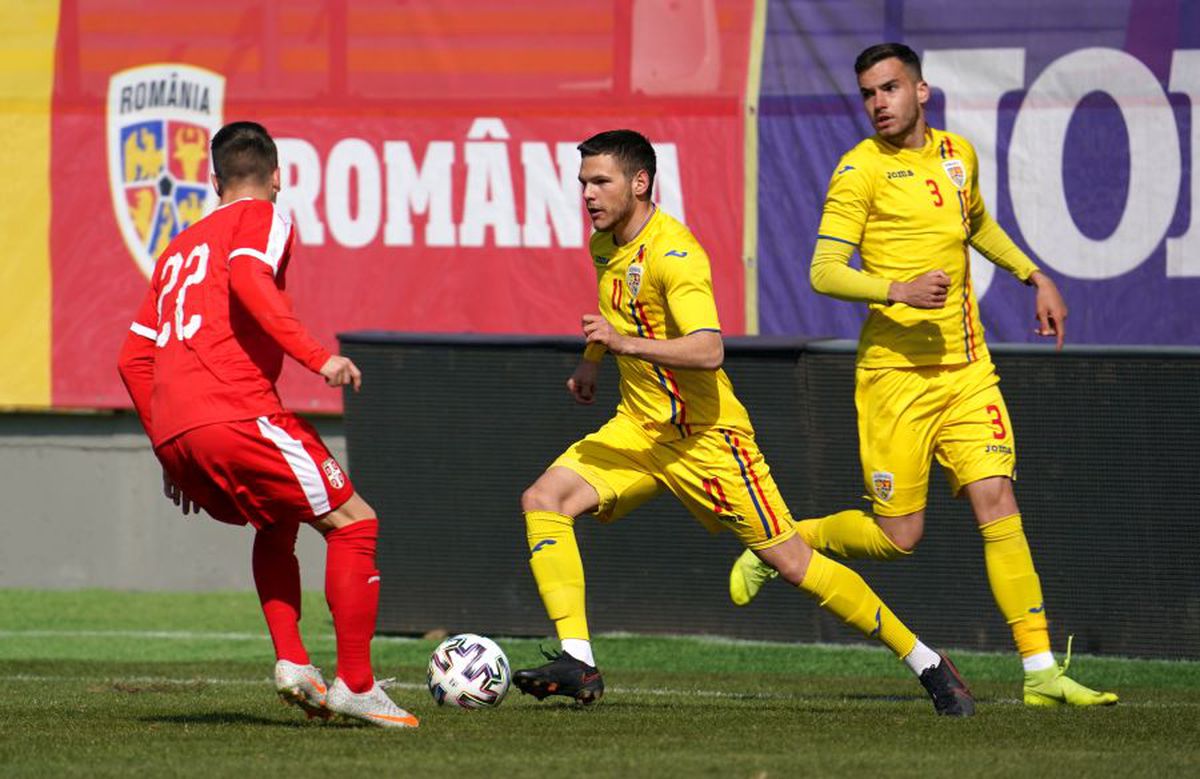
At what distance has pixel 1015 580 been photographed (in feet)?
28.1

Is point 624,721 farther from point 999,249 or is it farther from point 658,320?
point 999,249

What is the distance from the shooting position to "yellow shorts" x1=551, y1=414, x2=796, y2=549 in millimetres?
8078

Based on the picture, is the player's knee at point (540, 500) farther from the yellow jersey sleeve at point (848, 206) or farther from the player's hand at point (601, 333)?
the yellow jersey sleeve at point (848, 206)

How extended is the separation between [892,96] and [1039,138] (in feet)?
11.8

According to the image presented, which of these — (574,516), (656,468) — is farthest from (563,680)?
(656,468)

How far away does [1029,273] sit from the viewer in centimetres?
894

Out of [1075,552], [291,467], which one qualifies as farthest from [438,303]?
[291,467]

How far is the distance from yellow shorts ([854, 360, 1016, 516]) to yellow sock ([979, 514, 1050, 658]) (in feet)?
0.71

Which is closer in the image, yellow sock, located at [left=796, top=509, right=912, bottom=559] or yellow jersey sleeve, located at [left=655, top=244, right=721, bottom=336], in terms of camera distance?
yellow jersey sleeve, located at [left=655, top=244, right=721, bottom=336]

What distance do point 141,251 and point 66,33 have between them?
141 cm

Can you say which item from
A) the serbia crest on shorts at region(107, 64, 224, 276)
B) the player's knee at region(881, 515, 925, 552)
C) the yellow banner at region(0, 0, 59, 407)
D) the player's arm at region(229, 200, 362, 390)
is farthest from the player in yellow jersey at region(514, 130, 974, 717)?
the yellow banner at region(0, 0, 59, 407)

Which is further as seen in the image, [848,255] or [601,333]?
[848,255]

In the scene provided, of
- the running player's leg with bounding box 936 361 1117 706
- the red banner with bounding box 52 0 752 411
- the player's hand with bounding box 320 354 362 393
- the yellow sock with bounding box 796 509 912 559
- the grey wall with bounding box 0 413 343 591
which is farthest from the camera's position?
the grey wall with bounding box 0 413 343 591

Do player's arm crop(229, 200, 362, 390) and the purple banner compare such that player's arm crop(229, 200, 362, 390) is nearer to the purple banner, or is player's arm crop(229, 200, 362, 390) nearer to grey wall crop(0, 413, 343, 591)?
the purple banner
